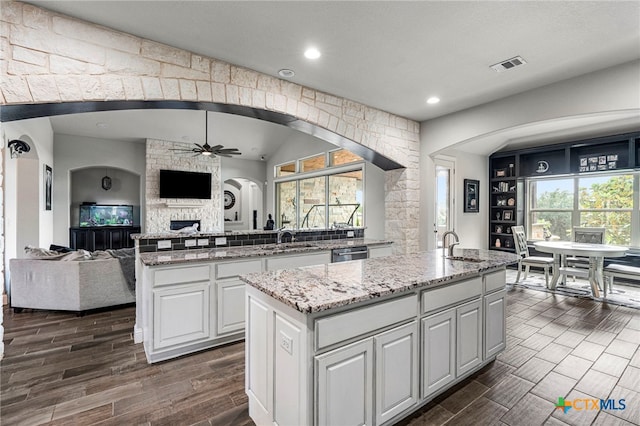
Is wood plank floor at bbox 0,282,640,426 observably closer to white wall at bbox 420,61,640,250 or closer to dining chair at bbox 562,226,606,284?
dining chair at bbox 562,226,606,284

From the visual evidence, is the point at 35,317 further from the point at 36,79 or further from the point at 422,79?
the point at 422,79

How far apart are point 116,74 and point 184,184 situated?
555cm

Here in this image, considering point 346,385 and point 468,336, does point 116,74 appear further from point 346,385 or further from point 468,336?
point 468,336

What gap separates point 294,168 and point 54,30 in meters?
6.35

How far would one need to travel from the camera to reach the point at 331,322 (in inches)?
59.1

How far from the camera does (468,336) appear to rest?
89.7 inches

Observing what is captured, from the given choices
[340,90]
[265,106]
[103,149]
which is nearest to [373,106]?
[340,90]

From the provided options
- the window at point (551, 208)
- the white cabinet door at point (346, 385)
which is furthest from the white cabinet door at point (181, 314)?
the window at point (551, 208)

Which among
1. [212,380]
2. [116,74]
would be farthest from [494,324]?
[116,74]

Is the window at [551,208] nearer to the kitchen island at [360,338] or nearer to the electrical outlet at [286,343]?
the kitchen island at [360,338]

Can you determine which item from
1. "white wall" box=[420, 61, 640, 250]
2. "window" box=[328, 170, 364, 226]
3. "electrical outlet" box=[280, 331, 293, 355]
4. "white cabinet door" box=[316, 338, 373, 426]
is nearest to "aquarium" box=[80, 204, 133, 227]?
"window" box=[328, 170, 364, 226]

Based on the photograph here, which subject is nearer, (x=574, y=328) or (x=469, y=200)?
(x=574, y=328)

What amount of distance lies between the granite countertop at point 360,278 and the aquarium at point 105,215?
8.06 m

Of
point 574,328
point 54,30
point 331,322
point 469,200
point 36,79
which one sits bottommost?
point 574,328
